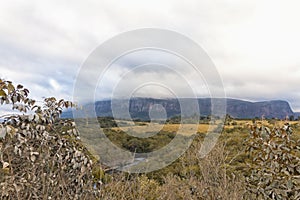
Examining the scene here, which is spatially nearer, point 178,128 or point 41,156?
point 41,156

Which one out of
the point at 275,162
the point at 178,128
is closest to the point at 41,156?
the point at 275,162

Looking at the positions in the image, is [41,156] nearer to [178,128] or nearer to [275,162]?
[275,162]

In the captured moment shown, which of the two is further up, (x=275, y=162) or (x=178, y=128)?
(x=178, y=128)

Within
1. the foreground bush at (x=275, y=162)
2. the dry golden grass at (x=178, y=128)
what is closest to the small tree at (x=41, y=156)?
the foreground bush at (x=275, y=162)

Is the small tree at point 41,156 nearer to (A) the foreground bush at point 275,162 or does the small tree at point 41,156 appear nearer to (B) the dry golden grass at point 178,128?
(A) the foreground bush at point 275,162

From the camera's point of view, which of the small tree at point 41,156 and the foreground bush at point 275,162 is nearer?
the small tree at point 41,156

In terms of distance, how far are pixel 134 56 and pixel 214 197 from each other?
115 inches

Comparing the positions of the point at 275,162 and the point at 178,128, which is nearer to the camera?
the point at 275,162

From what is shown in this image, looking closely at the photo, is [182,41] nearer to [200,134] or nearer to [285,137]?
[200,134]

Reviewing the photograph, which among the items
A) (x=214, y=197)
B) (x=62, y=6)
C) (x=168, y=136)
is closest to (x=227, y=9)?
(x=168, y=136)

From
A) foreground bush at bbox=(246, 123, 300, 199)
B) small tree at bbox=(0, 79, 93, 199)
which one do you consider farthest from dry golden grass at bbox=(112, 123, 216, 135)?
small tree at bbox=(0, 79, 93, 199)

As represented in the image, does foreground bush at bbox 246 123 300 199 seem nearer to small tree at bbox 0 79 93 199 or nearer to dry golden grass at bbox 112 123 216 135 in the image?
small tree at bbox 0 79 93 199

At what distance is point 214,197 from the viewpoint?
4.88 meters

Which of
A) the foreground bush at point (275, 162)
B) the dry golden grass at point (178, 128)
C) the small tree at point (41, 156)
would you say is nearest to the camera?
the small tree at point (41, 156)
